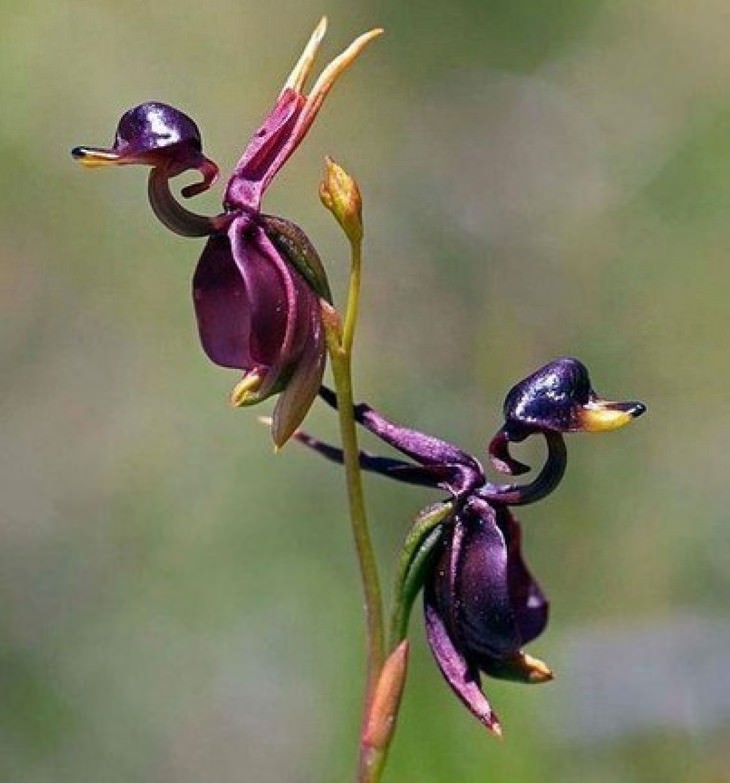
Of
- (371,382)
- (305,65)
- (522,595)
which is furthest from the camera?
(371,382)

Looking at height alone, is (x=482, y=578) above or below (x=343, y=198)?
below

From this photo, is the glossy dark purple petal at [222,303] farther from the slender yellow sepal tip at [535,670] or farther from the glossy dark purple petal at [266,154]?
the slender yellow sepal tip at [535,670]

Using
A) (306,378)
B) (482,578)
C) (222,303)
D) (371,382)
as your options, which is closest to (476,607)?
(482,578)

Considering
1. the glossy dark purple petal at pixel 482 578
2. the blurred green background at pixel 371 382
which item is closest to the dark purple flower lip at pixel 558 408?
the glossy dark purple petal at pixel 482 578

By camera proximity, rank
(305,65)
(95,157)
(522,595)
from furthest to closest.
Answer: (522,595) → (305,65) → (95,157)

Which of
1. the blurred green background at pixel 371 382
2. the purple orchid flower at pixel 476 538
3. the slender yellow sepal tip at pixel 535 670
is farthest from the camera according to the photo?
the blurred green background at pixel 371 382

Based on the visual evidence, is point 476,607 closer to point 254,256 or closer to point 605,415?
point 605,415

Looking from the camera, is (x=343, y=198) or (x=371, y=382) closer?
(x=343, y=198)

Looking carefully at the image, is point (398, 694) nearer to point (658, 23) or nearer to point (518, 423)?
point (518, 423)
